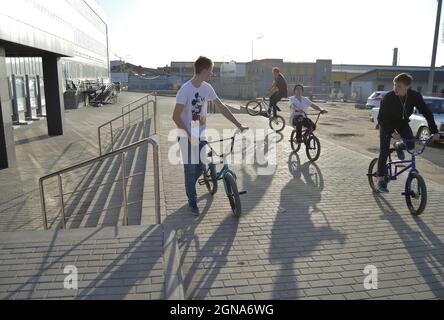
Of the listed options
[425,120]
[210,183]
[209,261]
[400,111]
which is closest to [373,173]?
[400,111]

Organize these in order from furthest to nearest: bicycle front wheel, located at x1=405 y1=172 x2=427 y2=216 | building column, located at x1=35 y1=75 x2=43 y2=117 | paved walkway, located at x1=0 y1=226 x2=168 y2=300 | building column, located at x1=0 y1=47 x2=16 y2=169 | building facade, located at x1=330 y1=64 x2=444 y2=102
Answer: building facade, located at x1=330 y1=64 x2=444 y2=102, building column, located at x1=35 y1=75 x2=43 y2=117, building column, located at x1=0 y1=47 x2=16 y2=169, bicycle front wheel, located at x1=405 y1=172 x2=427 y2=216, paved walkway, located at x1=0 y1=226 x2=168 y2=300

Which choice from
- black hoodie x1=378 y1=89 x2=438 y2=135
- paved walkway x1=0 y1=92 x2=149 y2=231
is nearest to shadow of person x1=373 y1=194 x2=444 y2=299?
black hoodie x1=378 y1=89 x2=438 y2=135

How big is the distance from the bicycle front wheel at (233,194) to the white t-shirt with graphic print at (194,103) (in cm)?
70

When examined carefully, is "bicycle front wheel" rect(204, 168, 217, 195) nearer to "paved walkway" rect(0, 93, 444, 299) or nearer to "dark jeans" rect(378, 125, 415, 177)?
"paved walkway" rect(0, 93, 444, 299)

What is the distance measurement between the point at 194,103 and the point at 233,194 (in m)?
1.28

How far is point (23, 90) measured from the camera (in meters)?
17.1

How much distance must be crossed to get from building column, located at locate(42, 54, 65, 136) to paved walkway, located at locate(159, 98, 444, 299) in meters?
8.71

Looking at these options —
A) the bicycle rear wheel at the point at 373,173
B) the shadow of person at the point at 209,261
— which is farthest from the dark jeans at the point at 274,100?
the shadow of person at the point at 209,261

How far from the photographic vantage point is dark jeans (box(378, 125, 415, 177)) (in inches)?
217

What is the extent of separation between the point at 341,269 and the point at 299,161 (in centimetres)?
515

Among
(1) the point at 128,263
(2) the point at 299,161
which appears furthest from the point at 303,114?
(1) the point at 128,263

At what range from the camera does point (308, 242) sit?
4.41 meters

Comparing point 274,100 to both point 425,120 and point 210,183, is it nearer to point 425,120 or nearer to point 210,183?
point 425,120

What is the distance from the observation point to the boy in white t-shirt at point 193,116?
4.80 m
